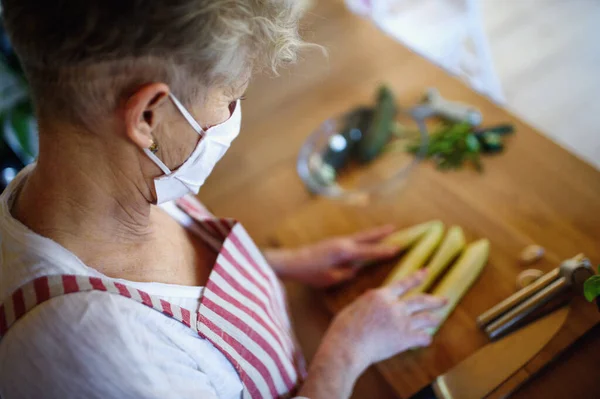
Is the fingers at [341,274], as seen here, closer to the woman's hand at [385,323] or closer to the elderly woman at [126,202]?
the woman's hand at [385,323]

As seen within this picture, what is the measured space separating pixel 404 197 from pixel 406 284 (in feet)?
0.84

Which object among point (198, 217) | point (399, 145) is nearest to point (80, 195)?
point (198, 217)

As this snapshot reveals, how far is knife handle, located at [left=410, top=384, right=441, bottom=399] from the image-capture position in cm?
73

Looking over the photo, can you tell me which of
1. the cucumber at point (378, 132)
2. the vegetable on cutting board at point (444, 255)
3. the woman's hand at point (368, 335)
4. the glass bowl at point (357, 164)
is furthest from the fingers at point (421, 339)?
the cucumber at point (378, 132)

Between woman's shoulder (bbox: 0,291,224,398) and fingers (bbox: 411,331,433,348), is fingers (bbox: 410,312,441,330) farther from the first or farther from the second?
woman's shoulder (bbox: 0,291,224,398)

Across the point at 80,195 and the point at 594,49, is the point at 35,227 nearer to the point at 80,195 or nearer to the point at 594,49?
the point at 80,195

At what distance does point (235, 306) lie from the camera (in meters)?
0.73

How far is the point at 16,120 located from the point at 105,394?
1.51 m

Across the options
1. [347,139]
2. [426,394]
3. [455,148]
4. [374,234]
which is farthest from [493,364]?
[347,139]

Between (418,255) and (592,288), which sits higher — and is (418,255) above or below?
above

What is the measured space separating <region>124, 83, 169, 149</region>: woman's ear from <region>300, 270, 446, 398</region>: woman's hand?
1.52 feet

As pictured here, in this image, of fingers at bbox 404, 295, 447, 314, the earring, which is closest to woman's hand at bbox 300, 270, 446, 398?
fingers at bbox 404, 295, 447, 314

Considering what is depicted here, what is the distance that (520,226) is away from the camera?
3.08 feet

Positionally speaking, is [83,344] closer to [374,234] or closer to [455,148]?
[374,234]
